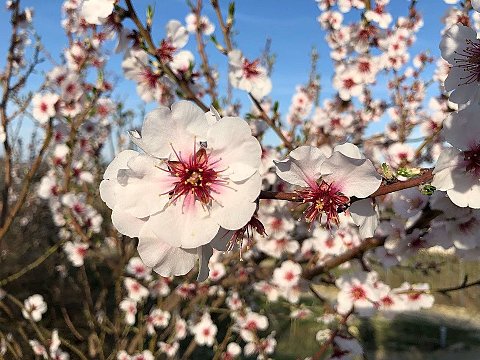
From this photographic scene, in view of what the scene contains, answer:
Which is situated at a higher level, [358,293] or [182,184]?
[358,293]

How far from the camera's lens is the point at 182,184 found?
0.85 m

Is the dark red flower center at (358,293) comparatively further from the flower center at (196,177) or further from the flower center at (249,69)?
the flower center at (196,177)

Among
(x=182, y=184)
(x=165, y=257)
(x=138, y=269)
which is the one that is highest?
(x=138, y=269)

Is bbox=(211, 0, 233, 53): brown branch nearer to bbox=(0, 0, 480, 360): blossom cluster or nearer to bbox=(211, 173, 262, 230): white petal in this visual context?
bbox=(0, 0, 480, 360): blossom cluster

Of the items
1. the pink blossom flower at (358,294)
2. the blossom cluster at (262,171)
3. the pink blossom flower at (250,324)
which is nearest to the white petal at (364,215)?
the blossom cluster at (262,171)

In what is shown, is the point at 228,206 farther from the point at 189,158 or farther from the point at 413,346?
the point at 413,346

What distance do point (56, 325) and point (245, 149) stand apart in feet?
20.0

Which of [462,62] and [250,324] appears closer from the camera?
[462,62]

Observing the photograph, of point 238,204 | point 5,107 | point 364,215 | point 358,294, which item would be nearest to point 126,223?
point 238,204

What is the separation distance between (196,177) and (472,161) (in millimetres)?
553

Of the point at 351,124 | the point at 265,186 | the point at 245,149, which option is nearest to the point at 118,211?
the point at 245,149

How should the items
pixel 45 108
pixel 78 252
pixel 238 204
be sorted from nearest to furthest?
pixel 238 204
pixel 45 108
pixel 78 252

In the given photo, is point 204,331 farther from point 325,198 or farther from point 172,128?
point 172,128

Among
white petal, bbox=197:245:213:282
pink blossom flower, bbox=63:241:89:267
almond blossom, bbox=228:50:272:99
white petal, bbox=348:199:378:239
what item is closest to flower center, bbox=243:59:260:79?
almond blossom, bbox=228:50:272:99
